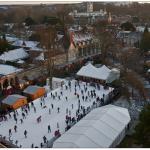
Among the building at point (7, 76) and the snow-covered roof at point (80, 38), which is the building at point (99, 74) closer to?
the building at point (7, 76)

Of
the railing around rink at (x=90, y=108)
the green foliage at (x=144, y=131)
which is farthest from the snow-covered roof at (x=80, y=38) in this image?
the green foliage at (x=144, y=131)

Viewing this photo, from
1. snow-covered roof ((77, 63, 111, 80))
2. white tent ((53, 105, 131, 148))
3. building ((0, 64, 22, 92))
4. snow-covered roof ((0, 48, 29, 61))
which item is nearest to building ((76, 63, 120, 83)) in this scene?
snow-covered roof ((77, 63, 111, 80))

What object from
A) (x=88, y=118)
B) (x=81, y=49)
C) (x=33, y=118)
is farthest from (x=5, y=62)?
(x=88, y=118)

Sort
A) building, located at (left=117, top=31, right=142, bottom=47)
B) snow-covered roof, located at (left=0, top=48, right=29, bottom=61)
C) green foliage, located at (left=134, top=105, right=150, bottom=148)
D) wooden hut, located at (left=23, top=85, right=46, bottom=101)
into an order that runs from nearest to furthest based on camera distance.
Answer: green foliage, located at (left=134, top=105, right=150, bottom=148), wooden hut, located at (left=23, top=85, right=46, bottom=101), snow-covered roof, located at (left=0, top=48, right=29, bottom=61), building, located at (left=117, top=31, right=142, bottom=47)

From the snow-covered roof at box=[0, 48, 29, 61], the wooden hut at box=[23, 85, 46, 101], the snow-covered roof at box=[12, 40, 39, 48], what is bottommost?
the wooden hut at box=[23, 85, 46, 101]

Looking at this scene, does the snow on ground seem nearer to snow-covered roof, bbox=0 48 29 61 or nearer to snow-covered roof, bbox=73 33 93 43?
snow-covered roof, bbox=0 48 29 61

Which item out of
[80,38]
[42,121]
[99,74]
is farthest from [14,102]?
[80,38]

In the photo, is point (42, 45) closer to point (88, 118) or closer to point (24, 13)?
point (88, 118)
